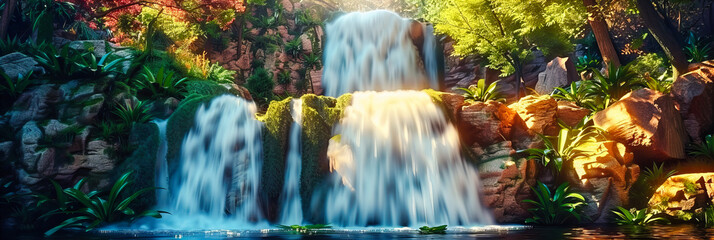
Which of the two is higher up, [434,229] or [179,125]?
[179,125]

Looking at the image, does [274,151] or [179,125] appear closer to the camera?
[274,151]

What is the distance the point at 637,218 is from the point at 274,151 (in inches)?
279

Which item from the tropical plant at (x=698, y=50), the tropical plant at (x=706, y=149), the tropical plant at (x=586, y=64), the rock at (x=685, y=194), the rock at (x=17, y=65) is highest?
the tropical plant at (x=586, y=64)

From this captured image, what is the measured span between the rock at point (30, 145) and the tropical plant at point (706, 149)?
1373 cm

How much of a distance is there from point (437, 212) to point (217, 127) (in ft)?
16.4

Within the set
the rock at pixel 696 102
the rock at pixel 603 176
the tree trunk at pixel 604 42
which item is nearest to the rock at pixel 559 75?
the tree trunk at pixel 604 42

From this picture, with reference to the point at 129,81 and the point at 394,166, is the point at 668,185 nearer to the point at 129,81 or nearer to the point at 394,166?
the point at 394,166

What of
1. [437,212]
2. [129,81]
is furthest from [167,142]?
[437,212]

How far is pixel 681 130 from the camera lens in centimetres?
1080

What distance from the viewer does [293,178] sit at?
9516 millimetres

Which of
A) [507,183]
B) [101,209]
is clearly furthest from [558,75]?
[101,209]

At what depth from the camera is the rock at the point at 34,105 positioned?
9328mm

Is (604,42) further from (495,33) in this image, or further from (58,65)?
(58,65)

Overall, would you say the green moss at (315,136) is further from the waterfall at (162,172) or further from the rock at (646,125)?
the rock at (646,125)
